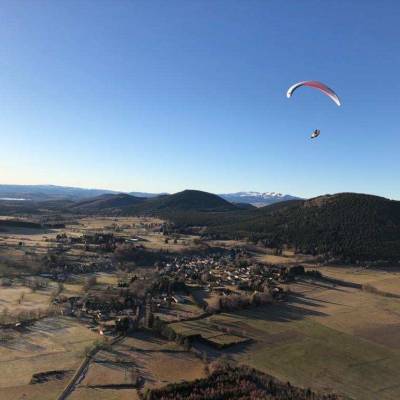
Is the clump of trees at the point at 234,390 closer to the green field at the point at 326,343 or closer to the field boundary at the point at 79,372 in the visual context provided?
the green field at the point at 326,343

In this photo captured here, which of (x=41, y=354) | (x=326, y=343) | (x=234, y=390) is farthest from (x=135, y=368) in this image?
(x=326, y=343)

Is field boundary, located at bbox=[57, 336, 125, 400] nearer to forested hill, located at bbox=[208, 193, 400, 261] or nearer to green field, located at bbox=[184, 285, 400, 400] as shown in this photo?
green field, located at bbox=[184, 285, 400, 400]

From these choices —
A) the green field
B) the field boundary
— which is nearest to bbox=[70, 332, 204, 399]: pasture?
the field boundary

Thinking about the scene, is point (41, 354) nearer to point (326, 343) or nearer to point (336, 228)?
point (326, 343)

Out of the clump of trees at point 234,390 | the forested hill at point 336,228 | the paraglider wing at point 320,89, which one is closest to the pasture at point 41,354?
the clump of trees at point 234,390

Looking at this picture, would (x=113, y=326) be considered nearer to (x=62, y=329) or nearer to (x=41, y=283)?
(x=62, y=329)

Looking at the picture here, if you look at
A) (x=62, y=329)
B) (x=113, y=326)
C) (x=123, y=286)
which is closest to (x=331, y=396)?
(x=113, y=326)

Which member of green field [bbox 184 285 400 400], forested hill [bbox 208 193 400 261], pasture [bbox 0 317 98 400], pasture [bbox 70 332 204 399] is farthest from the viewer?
forested hill [bbox 208 193 400 261]

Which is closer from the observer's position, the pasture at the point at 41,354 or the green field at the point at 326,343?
the pasture at the point at 41,354
